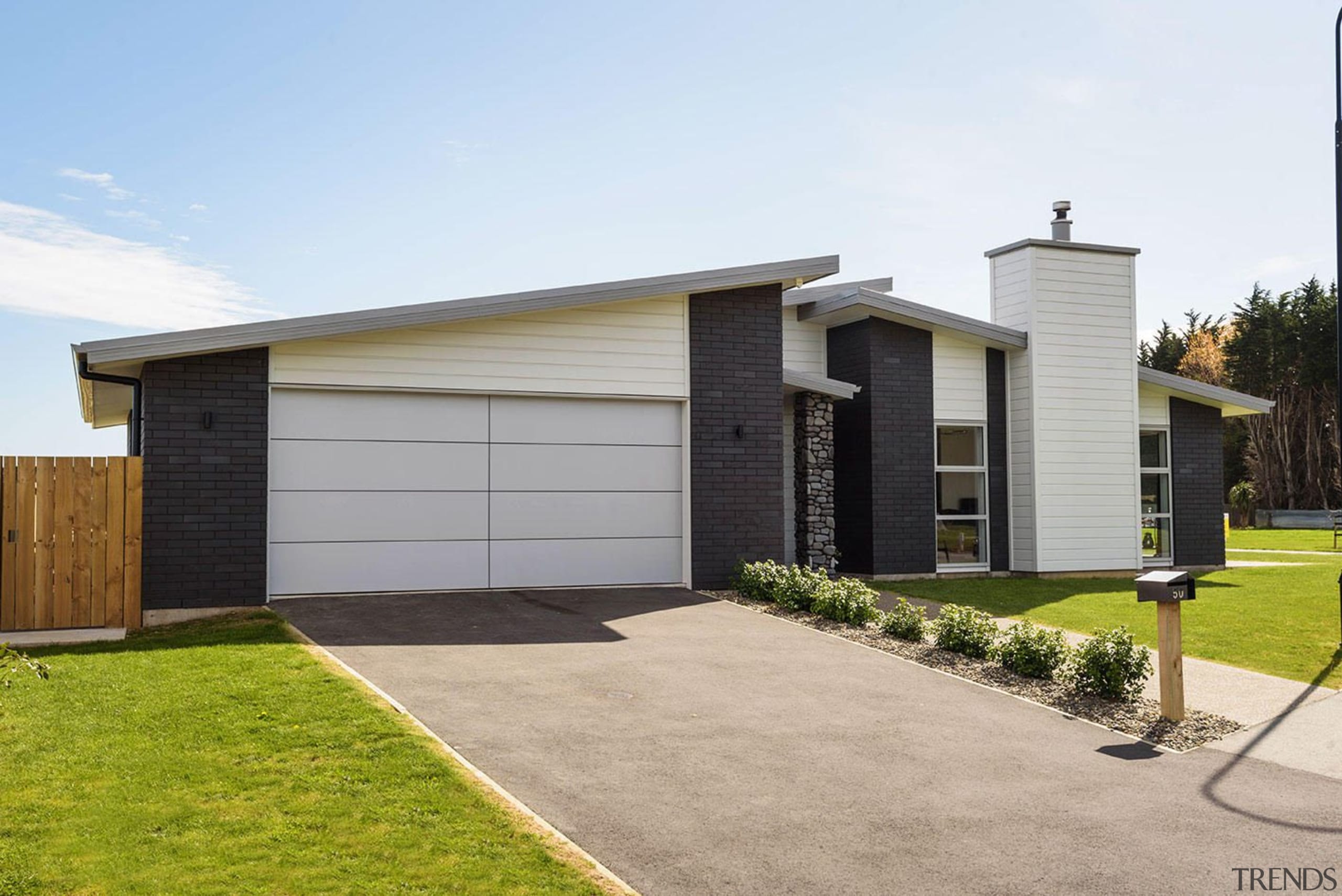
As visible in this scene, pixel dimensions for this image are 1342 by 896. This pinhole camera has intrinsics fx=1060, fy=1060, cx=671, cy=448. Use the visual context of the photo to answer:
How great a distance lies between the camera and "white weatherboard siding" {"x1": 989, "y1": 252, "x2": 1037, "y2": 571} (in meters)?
17.6

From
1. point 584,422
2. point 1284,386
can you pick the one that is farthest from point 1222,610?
point 1284,386

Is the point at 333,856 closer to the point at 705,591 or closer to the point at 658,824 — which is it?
the point at 658,824

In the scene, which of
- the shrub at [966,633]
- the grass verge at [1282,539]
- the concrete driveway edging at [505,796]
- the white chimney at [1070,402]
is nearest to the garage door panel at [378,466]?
the concrete driveway edging at [505,796]

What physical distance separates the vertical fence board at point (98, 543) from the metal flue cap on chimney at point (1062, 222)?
48.9ft

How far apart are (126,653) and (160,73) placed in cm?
674

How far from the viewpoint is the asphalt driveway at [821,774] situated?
5078 millimetres

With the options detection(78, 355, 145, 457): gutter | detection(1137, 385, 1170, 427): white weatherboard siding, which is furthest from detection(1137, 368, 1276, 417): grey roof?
detection(78, 355, 145, 457): gutter

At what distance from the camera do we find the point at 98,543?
11195mm

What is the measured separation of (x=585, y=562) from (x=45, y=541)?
5.98 m

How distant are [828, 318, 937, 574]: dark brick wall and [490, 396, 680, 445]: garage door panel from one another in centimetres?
431

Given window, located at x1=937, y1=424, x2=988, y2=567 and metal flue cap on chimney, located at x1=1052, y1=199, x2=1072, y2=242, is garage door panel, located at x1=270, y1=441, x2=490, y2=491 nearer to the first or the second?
window, located at x1=937, y1=424, x2=988, y2=567

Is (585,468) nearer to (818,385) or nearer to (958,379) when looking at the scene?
(818,385)

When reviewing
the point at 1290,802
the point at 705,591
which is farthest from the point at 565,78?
the point at 1290,802

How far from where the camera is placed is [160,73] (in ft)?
39.7
